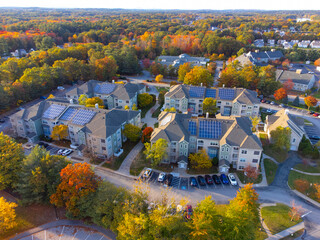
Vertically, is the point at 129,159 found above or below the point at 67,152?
below

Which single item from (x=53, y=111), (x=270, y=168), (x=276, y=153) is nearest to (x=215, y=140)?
(x=270, y=168)

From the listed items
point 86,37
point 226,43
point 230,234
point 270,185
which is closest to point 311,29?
point 226,43

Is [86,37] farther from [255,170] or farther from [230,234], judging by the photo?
[230,234]

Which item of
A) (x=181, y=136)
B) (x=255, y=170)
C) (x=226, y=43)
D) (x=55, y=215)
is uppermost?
(x=226, y=43)

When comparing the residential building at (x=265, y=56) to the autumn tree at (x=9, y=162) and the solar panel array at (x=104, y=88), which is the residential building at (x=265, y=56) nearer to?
the solar panel array at (x=104, y=88)

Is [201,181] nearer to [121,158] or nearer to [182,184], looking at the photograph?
[182,184]

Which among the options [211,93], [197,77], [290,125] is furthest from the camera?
[197,77]

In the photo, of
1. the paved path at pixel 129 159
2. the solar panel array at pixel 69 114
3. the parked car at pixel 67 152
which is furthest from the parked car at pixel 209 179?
the solar panel array at pixel 69 114
